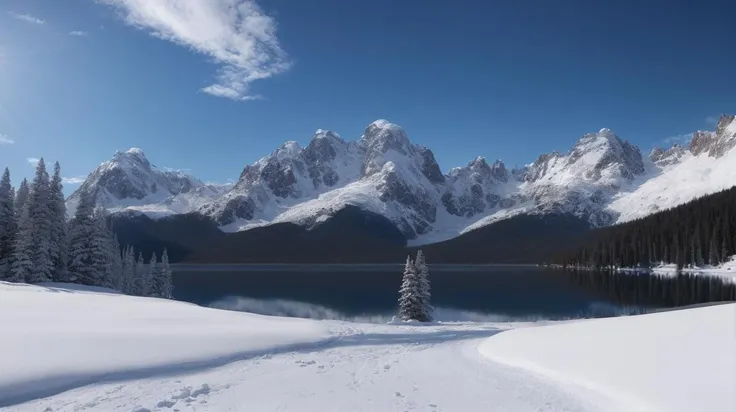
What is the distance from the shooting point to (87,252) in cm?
5634

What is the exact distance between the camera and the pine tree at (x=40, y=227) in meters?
51.6

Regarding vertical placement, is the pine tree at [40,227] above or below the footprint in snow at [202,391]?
above

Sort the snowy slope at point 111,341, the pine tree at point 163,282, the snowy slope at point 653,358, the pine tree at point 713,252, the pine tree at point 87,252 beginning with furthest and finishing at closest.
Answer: the pine tree at point 713,252, the pine tree at point 163,282, the pine tree at point 87,252, the snowy slope at point 111,341, the snowy slope at point 653,358

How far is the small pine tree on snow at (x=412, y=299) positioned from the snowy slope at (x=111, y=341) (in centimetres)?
2255

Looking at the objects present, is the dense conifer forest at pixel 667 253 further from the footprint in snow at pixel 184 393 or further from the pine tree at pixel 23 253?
the pine tree at pixel 23 253

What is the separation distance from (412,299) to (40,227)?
133 ft

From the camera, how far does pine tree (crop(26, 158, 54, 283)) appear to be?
2031 inches

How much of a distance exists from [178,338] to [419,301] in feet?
110

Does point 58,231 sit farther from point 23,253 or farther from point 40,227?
point 23,253

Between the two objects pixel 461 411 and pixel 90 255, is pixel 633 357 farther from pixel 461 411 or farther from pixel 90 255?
pixel 90 255

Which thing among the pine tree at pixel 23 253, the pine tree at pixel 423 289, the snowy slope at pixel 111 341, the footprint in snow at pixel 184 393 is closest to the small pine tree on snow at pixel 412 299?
A: the pine tree at pixel 423 289

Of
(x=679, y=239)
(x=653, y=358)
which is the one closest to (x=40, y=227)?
(x=653, y=358)

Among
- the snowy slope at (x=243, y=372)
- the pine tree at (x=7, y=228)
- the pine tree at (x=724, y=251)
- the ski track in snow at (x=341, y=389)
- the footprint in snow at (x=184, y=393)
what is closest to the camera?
the ski track in snow at (x=341, y=389)

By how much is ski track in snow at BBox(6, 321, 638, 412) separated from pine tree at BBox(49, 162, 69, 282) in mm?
48643
